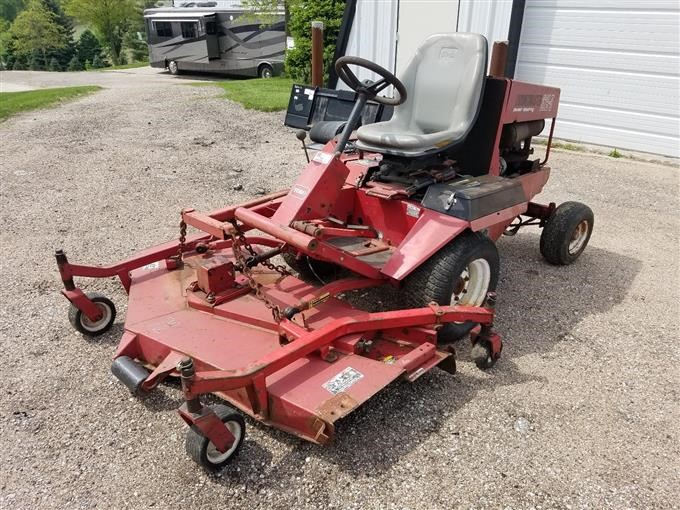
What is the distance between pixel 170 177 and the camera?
22.2 feet

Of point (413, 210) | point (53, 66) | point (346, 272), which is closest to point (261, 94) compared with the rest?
point (346, 272)

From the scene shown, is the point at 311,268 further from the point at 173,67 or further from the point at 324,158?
the point at 173,67

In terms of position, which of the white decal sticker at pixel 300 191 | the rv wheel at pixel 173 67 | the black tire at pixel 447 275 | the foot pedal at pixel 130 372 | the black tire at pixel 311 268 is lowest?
the rv wheel at pixel 173 67

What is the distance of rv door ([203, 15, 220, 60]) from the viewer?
18641 millimetres

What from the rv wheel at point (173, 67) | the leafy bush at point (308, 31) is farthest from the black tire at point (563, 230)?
the rv wheel at point (173, 67)

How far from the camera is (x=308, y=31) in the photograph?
1370 centimetres

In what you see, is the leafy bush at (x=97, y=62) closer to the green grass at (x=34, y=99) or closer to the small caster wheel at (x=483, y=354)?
the green grass at (x=34, y=99)

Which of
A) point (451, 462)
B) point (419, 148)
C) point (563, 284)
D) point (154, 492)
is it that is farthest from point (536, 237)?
point (154, 492)

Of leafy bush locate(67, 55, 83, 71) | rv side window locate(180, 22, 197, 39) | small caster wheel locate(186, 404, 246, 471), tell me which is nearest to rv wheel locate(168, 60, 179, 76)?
rv side window locate(180, 22, 197, 39)

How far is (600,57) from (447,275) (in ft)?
23.0

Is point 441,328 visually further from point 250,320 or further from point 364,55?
point 364,55

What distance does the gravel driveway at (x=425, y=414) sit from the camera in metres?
2.27

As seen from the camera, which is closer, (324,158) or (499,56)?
(324,158)

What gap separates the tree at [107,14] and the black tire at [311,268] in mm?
37952
